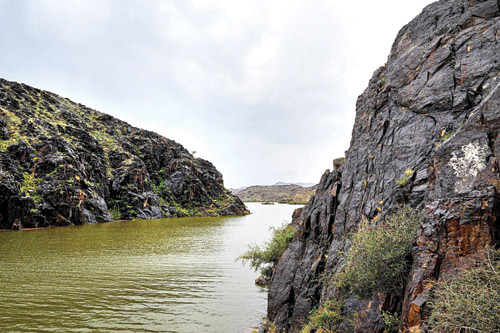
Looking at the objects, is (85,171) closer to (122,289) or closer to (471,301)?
(122,289)

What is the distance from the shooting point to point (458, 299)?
6.66 meters

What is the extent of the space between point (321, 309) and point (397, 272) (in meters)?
4.97

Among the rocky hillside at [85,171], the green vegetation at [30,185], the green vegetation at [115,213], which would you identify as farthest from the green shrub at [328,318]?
the green vegetation at [115,213]

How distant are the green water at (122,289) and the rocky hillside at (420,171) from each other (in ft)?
22.4

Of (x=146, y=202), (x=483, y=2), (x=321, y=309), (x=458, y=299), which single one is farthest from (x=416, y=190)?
(x=146, y=202)

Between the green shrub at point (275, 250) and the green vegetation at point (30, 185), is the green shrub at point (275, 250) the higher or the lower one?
the lower one

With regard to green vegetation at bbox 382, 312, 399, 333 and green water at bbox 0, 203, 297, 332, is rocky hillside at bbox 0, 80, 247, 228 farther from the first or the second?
green vegetation at bbox 382, 312, 399, 333

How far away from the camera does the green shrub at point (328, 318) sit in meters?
11.4

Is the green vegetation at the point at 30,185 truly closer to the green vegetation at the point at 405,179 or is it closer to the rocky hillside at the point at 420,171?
the rocky hillside at the point at 420,171

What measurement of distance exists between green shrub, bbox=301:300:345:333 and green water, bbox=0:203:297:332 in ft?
26.6

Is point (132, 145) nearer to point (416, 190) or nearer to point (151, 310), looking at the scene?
point (151, 310)

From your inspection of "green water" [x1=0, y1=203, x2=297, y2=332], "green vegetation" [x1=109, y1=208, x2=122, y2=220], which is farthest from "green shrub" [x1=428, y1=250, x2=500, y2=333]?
"green vegetation" [x1=109, y1=208, x2=122, y2=220]

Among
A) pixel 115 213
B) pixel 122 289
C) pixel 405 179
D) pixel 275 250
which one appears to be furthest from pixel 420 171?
pixel 115 213

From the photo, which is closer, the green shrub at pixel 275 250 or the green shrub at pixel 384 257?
the green shrub at pixel 384 257
